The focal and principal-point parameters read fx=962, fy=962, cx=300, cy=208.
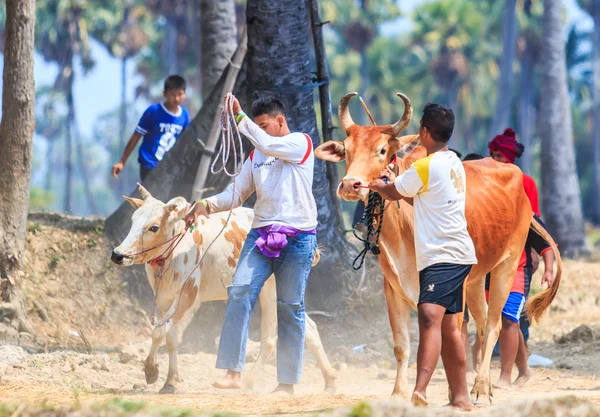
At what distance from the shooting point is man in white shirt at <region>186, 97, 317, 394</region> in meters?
7.12

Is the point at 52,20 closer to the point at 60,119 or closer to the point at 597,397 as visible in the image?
the point at 60,119

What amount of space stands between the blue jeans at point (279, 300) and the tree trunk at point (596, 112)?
3160cm

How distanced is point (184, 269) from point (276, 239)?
154 cm

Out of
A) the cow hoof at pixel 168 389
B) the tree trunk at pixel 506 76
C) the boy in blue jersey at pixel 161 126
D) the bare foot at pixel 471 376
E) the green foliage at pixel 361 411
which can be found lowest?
the cow hoof at pixel 168 389

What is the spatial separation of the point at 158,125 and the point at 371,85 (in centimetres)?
5033

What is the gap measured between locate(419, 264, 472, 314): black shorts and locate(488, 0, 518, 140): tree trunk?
24115 mm

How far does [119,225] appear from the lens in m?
11.8

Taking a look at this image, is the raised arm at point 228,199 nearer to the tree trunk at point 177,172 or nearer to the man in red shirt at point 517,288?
the man in red shirt at point 517,288

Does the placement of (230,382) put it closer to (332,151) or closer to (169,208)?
(169,208)

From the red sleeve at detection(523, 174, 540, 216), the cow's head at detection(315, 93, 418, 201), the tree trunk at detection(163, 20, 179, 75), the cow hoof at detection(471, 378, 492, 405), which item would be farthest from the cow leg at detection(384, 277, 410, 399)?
the tree trunk at detection(163, 20, 179, 75)

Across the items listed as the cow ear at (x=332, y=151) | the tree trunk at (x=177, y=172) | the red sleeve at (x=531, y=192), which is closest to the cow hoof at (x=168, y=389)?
the cow ear at (x=332, y=151)

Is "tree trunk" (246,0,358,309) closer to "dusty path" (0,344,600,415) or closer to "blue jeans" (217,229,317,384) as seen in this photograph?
"dusty path" (0,344,600,415)

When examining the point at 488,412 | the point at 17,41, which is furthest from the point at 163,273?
the point at 488,412

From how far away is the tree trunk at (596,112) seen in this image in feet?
123
